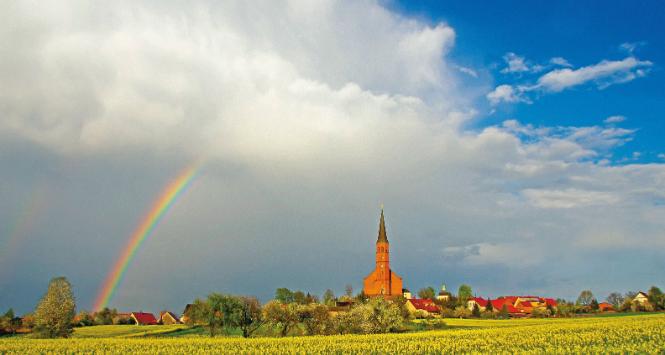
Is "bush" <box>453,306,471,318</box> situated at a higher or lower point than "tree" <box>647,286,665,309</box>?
lower

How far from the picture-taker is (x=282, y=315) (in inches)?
3238

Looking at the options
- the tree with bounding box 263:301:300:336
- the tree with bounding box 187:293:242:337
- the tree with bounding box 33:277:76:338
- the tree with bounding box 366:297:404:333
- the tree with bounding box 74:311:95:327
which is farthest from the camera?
the tree with bounding box 74:311:95:327

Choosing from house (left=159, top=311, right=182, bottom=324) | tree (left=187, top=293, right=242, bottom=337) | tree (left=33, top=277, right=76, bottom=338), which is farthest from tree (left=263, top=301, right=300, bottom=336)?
house (left=159, top=311, right=182, bottom=324)

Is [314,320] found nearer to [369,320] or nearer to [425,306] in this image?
[369,320]

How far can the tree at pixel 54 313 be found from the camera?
74625 millimetres

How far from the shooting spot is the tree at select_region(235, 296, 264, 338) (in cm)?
7988

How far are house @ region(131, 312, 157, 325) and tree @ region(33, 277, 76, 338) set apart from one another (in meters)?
83.7

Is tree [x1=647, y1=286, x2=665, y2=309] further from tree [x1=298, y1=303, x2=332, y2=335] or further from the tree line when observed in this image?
tree [x1=298, y1=303, x2=332, y2=335]

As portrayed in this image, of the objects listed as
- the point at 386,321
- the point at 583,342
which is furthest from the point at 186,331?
the point at 583,342

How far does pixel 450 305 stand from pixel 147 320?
328 feet

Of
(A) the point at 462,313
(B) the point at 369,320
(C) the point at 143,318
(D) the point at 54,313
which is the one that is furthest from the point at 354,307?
(C) the point at 143,318

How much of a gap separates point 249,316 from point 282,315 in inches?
207

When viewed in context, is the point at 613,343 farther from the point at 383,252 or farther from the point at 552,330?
the point at 383,252

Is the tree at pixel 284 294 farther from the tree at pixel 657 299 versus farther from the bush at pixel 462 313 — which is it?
the tree at pixel 657 299
